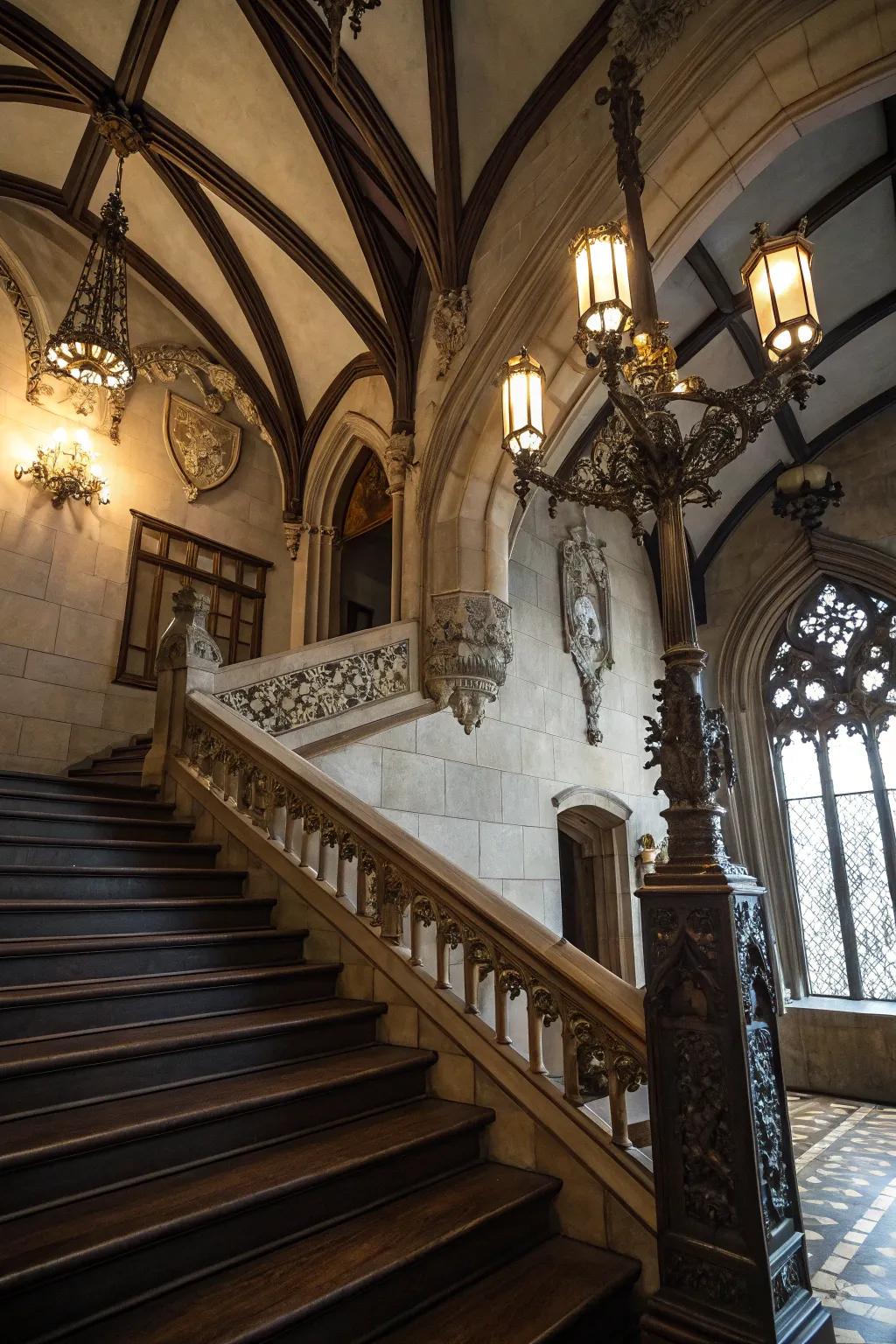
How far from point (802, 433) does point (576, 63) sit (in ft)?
15.6

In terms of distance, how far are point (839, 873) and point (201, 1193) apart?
7.65m

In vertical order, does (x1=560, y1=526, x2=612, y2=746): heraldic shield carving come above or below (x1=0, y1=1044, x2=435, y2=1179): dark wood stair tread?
above

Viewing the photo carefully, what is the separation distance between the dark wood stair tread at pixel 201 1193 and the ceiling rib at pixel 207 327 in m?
7.06

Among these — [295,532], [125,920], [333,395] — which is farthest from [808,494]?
[125,920]

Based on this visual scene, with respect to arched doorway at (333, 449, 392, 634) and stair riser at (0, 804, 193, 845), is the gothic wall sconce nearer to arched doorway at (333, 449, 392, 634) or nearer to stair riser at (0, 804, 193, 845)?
arched doorway at (333, 449, 392, 634)

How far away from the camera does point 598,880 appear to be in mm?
7336

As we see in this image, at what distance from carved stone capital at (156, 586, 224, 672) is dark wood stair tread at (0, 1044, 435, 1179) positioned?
2670 millimetres

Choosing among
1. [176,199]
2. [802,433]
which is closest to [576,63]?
[176,199]

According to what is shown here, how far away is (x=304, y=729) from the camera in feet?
15.6

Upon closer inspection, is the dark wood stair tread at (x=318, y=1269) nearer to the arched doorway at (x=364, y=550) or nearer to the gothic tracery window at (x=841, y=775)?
the arched doorway at (x=364, y=550)

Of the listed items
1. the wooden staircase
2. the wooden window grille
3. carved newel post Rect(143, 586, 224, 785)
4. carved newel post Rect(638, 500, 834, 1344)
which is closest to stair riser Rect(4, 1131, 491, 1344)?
the wooden staircase

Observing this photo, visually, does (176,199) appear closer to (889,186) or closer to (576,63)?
(576,63)

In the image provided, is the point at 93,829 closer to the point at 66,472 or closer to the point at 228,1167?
the point at 228,1167

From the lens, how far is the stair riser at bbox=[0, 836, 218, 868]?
9.96 ft
